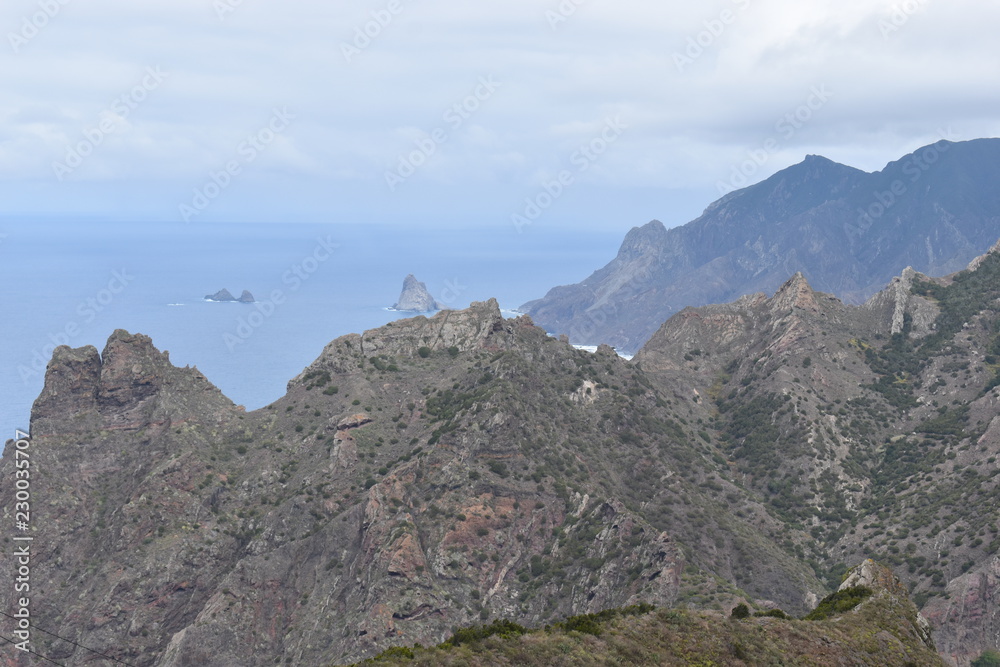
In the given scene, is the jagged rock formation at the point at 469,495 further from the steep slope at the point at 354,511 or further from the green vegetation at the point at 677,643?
the green vegetation at the point at 677,643

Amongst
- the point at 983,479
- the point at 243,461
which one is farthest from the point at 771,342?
the point at 243,461

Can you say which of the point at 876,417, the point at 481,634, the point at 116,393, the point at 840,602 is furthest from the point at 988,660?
the point at 116,393

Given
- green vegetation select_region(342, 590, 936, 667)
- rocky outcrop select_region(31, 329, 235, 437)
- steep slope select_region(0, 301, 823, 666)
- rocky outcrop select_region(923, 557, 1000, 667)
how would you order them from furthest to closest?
rocky outcrop select_region(31, 329, 235, 437) → steep slope select_region(0, 301, 823, 666) → rocky outcrop select_region(923, 557, 1000, 667) → green vegetation select_region(342, 590, 936, 667)

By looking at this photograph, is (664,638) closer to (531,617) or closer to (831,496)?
(531,617)

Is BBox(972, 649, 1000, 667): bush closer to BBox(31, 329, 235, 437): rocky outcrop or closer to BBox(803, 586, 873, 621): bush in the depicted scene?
BBox(803, 586, 873, 621): bush

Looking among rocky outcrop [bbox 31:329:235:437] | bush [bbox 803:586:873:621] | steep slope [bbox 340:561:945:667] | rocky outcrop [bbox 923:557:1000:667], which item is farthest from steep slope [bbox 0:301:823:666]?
steep slope [bbox 340:561:945:667]

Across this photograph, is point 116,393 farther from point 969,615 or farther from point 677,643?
point 969,615
